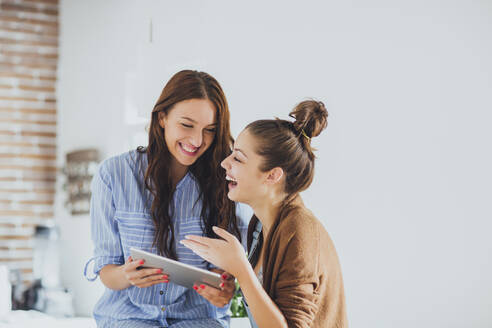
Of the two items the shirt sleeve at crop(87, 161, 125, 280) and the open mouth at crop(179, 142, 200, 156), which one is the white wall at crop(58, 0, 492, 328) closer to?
the open mouth at crop(179, 142, 200, 156)

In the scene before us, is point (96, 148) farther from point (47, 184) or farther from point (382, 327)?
point (382, 327)

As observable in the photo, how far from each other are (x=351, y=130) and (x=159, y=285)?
3.41 feet

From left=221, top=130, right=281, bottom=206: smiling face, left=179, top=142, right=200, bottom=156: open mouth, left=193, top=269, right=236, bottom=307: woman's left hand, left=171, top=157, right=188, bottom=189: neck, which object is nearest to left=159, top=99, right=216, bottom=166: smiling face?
left=179, top=142, right=200, bottom=156: open mouth

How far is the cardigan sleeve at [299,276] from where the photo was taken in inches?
50.4

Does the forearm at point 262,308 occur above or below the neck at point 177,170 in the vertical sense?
below

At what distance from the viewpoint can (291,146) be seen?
1.46 m

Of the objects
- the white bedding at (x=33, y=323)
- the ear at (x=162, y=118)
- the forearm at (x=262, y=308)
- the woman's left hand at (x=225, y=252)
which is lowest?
the white bedding at (x=33, y=323)

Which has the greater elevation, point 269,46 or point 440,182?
point 269,46

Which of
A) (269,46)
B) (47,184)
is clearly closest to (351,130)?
(269,46)

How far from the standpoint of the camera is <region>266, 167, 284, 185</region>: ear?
4.78 ft

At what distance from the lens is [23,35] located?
425cm

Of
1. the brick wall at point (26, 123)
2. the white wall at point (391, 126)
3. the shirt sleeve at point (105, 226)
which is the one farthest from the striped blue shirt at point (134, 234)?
the brick wall at point (26, 123)

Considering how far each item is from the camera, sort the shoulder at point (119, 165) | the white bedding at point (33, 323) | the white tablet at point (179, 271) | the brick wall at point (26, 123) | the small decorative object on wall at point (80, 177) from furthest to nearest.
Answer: the brick wall at point (26, 123)
the small decorative object on wall at point (80, 177)
the white bedding at point (33, 323)
the shoulder at point (119, 165)
the white tablet at point (179, 271)

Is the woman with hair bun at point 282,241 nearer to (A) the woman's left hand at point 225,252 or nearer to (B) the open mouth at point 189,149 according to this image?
(A) the woman's left hand at point 225,252
